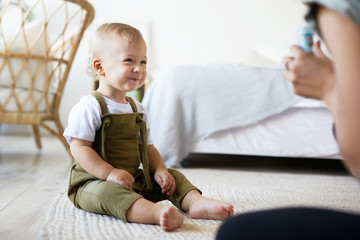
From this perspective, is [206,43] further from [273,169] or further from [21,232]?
[21,232]

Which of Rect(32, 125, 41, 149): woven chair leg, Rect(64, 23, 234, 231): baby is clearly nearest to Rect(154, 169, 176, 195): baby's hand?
Rect(64, 23, 234, 231): baby

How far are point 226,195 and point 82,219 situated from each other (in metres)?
0.49

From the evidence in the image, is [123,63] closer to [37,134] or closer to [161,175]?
[161,175]

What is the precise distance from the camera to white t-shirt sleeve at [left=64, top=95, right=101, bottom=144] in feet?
3.28

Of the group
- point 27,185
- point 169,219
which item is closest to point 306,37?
point 169,219

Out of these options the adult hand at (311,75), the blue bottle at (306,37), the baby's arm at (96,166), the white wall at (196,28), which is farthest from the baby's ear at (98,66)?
the white wall at (196,28)

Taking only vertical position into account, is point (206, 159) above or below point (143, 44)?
below

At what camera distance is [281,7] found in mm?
3535

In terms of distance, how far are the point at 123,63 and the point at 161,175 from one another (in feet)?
0.99

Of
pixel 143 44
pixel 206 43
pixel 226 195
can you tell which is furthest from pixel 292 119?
pixel 206 43

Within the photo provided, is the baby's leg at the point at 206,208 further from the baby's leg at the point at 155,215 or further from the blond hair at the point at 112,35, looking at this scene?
the blond hair at the point at 112,35

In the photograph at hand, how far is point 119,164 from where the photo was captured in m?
1.04

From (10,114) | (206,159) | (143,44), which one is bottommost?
(206,159)

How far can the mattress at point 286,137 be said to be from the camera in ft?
6.12
